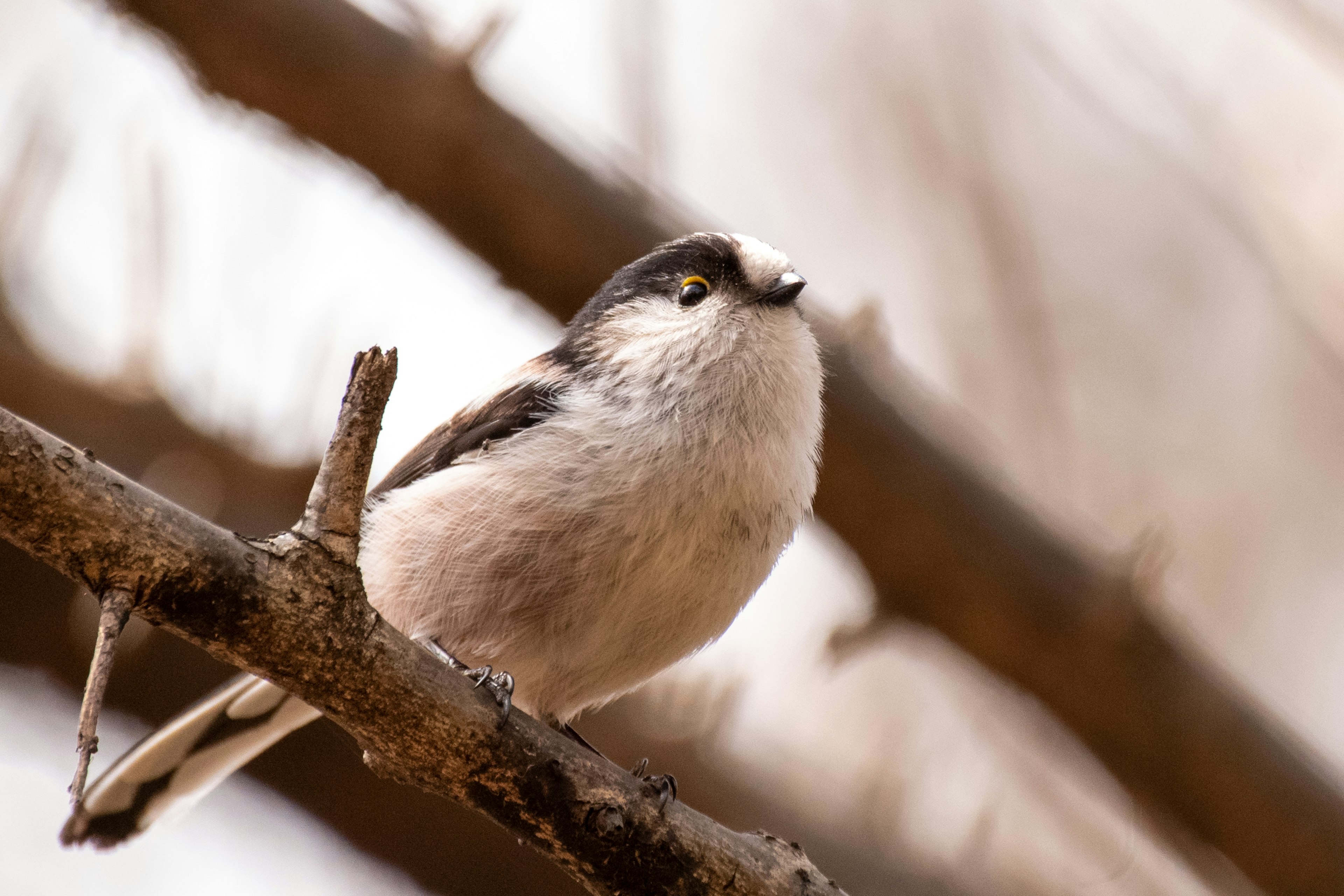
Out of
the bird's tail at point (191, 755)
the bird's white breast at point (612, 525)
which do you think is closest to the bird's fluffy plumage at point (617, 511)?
the bird's white breast at point (612, 525)

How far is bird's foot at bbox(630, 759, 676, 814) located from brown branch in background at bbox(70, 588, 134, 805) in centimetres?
91

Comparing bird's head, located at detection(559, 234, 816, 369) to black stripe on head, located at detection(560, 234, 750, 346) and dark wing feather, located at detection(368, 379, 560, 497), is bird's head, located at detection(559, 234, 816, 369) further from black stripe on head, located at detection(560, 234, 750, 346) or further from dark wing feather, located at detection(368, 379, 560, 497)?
dark wing feather, located at detection(368, 379, 560, 497)

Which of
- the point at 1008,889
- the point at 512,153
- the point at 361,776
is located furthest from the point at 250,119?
the point at 1008,889

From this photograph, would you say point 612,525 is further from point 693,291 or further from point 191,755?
point 191,755

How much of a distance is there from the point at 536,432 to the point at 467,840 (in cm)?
128

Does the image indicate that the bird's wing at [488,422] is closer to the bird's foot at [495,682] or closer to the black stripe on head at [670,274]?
the black stripe on head at [670,274]

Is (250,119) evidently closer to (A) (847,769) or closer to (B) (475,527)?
(B) (475,527)

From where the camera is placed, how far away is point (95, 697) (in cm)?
112

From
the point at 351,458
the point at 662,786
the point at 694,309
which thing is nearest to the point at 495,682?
the point at 662,786

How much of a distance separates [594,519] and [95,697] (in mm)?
1116

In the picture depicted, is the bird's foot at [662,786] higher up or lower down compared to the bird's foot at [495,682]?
higher up

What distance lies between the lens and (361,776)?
9.53 ft

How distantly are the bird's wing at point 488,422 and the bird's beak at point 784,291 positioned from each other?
525mm

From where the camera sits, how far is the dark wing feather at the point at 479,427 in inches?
95.6
